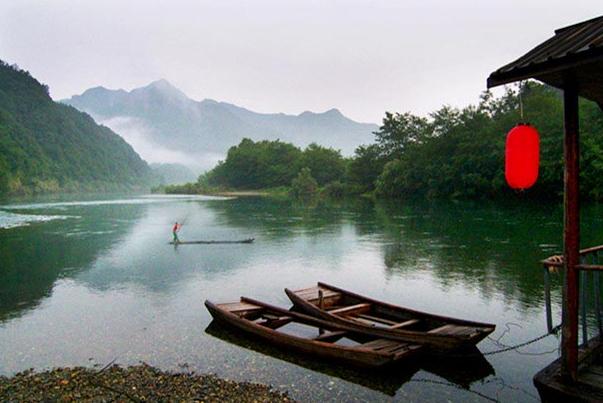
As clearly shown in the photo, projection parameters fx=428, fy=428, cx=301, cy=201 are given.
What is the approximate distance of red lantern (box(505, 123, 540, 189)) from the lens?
7008 millimetres

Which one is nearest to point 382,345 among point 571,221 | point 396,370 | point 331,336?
point 396,370

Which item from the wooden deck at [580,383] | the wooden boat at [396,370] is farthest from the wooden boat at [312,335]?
the wooden deck at [580,383]

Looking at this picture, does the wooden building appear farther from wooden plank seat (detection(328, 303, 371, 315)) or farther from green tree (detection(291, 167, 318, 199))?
green tree (detection(291, 167, 318, 199))

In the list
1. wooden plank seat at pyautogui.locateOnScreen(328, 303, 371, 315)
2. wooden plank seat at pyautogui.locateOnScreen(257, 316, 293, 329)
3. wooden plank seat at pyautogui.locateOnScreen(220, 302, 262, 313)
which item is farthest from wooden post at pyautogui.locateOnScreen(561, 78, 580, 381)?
wooden plank seat at pyautogui.locateOnScreen(220, 302, 262, 313)

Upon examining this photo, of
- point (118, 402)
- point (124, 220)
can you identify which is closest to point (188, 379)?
point (118, 402)

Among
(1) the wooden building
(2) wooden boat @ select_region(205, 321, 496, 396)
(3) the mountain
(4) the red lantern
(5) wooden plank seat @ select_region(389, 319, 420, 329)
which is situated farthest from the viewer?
(3) the mountain

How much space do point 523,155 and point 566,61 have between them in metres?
1.94

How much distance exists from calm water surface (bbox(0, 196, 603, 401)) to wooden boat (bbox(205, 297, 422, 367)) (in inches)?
13.5

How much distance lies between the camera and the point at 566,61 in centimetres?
547

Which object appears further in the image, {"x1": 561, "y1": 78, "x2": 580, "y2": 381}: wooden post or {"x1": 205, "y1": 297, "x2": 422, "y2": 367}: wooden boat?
{"x1": 205, "y1": 297, "x2": 422, "y2": 367}: wooden boat

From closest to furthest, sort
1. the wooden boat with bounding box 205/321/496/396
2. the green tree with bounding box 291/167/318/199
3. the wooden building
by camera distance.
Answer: the wooden building → the wooden boat with bounding box 205/321/496/396 → the green tree with bounding box 291/167/318/199

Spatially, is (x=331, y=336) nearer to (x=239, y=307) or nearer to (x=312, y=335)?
(x=312, y=335)

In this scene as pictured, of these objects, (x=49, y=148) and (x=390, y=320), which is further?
(x=49, y=148)

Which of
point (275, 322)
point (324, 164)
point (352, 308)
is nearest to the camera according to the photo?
point (275, 322)
